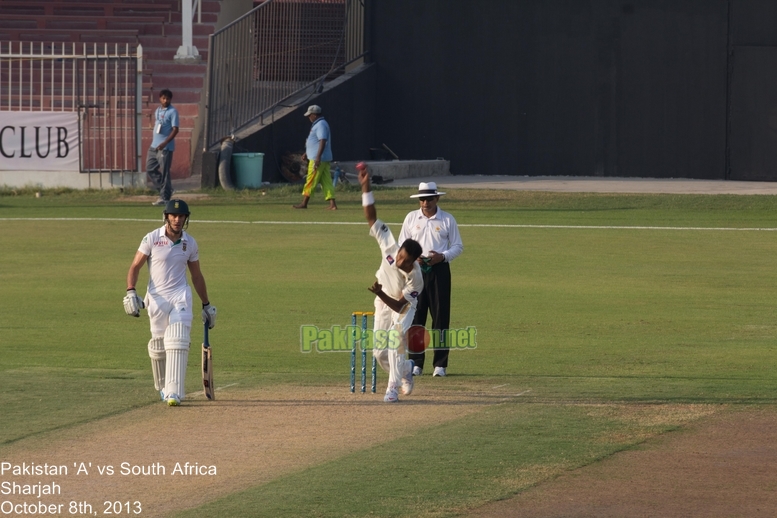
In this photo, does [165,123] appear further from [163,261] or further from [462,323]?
[163,261]

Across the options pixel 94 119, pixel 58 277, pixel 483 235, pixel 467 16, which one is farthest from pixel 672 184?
pixel 58 277

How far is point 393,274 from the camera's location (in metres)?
10.4

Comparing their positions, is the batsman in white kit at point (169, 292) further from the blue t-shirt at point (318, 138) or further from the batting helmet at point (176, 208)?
the blue t-shirt at point (318, 138)

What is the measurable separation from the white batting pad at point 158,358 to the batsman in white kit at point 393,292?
5.70 ft

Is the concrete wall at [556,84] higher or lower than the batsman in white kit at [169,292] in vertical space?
higher

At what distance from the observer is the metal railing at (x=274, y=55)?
97.8 ft

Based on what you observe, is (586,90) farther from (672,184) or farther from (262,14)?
(262,14)

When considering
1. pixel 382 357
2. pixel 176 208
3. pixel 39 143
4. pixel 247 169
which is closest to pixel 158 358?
pixel 176 208

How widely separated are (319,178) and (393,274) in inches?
588

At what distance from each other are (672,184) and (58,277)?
1813 cm

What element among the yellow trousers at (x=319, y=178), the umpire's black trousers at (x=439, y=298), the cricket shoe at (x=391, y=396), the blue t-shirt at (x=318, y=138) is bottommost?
the cricket shoe at (x=391, y=396)

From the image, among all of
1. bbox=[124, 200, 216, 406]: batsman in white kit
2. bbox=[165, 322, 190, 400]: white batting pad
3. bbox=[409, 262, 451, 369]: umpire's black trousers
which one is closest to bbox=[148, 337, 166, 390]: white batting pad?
bbox=[124, 200, 216, 406]: batsman in white kit

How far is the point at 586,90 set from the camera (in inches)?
1303

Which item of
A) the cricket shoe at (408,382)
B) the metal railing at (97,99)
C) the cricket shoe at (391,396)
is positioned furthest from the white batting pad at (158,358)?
the metal railing at (97,99)
